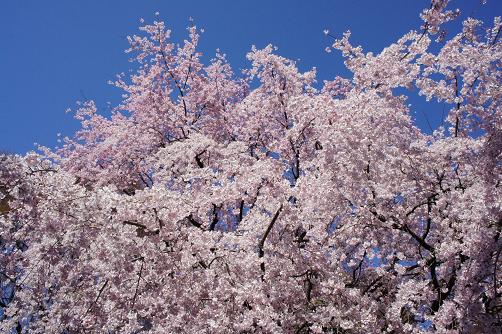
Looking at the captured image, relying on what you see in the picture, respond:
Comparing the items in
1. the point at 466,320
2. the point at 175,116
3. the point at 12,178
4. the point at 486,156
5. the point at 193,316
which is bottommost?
the point at 466,320

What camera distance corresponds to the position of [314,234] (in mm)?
8445

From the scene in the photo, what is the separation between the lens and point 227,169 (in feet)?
42.0

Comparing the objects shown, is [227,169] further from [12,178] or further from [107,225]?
[12,178]

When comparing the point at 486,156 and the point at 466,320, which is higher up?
the point at 486,156

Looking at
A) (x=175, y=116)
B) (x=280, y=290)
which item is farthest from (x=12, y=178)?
(x=175, y=116)

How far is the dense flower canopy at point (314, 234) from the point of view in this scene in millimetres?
7207

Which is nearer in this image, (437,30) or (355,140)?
(437,30)

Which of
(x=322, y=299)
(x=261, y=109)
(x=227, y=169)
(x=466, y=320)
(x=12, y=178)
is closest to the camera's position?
(x=12, y=178)

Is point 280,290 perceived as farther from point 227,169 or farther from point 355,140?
point 227,169

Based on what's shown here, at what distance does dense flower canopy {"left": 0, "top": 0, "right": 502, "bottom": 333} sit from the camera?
7207 mm

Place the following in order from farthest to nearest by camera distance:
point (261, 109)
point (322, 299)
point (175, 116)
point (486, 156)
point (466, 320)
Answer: point (175, 116), point (261, 109), point (322, 299), point (486, 156), point (466, 320)

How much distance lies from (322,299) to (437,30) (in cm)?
569

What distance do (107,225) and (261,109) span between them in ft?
34.0

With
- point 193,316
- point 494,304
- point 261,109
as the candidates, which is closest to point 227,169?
point 261,109
